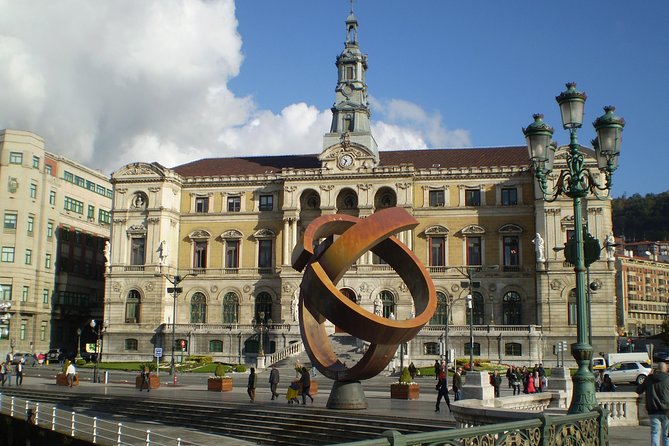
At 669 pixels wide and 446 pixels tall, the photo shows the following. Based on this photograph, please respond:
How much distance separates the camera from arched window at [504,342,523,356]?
61.9m

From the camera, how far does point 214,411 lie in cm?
2966

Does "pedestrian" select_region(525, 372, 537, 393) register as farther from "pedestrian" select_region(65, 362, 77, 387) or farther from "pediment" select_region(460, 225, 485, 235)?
"pediment" select_region(460, 225, 485, 235)

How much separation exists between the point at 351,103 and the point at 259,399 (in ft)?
156

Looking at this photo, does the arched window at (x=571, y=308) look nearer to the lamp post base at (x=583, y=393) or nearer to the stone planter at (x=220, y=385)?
the stone planter at (x=220, y=385)

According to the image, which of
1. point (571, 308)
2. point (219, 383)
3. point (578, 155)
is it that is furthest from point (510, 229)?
point (578, 155)

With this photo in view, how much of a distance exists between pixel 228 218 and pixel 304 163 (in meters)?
9.64

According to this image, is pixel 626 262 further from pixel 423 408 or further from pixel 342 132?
pixel 423 408

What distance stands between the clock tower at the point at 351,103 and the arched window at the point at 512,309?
58.6ft

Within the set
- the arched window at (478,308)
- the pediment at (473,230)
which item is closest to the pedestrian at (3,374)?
the arched window at (478,308)

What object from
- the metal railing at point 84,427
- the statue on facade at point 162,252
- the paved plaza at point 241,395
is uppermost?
the statue on facade at point 162,252

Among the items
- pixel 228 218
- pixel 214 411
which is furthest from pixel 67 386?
pixel 228 218

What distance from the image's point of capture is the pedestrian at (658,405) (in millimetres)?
13008

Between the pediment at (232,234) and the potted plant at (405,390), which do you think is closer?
the potted plant at (405,390)

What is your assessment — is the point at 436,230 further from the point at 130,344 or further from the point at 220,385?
the point at 220,385
